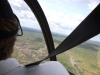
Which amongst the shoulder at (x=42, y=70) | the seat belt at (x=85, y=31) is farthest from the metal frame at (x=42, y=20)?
the seat belt at (x=85, y=31)

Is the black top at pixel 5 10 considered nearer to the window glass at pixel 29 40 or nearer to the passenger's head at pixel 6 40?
the passenger's head at pixel 6 40

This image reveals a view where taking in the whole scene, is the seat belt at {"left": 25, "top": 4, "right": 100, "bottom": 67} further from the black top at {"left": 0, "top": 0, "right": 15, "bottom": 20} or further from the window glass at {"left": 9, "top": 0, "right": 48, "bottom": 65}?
the window glass at {"left": 9, "top": 0, "right": 48, "bottom": 65}

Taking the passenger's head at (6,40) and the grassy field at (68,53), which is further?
the grassy field at (68,53)

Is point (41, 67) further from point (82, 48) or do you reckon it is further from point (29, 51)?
point (29, 51)

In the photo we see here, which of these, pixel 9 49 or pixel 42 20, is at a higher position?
pixel 9 49

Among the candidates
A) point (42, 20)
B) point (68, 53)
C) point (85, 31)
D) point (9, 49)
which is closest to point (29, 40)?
point (42, 20)

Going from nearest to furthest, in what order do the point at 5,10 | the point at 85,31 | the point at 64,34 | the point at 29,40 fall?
1. the point at 85,31
2. the point at 5,10
3. the point at 64,34
4. the point at 29,40

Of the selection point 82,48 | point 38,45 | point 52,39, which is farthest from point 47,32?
point 82,48

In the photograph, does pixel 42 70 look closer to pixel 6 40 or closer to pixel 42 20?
pixel 6 40
